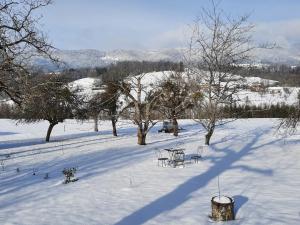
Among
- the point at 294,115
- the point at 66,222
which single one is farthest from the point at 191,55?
the point at 66,222

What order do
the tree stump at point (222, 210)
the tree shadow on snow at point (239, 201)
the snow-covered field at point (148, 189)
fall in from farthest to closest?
1. the tree shadow on snow at point (239, 201)
2. the snow-covered field at point (148, 189)
3. the tree stump at point (222, 210)

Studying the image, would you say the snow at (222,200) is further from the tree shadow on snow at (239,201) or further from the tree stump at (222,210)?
the tree shadow on snow at (239,201)

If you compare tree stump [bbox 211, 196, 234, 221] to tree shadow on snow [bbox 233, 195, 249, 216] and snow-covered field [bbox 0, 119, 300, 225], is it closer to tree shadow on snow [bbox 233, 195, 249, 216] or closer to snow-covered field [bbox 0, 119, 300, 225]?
snow-covered field [bbox 0, 119, 300, 225]

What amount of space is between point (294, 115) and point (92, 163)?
11.4 m

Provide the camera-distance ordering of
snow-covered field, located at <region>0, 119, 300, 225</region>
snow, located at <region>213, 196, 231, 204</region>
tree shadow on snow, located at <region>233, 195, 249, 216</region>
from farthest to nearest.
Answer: tree shadow on snow, located at <region>233, 195, 249, 216</region>, snow-covered field, located at <region>0, 119, 300, 225</region>, snow, located at <region>213, 196, 231, 204</region>

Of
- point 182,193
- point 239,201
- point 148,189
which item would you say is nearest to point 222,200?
point 239,201

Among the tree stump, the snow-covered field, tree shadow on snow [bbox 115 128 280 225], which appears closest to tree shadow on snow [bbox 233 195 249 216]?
the snow-covered field

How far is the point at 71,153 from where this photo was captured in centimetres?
2833

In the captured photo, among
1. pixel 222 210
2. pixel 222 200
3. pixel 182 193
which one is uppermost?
pixel 222 200

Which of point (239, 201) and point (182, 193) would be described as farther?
point (182, 193)

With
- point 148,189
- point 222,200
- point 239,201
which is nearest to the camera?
point 222,200

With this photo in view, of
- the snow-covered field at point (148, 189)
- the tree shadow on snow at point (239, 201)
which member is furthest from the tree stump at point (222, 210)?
the tree shadow on snow at point (239, 201)

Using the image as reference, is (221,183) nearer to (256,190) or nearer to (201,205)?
(256,190)

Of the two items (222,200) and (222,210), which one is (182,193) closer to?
(222,200)
